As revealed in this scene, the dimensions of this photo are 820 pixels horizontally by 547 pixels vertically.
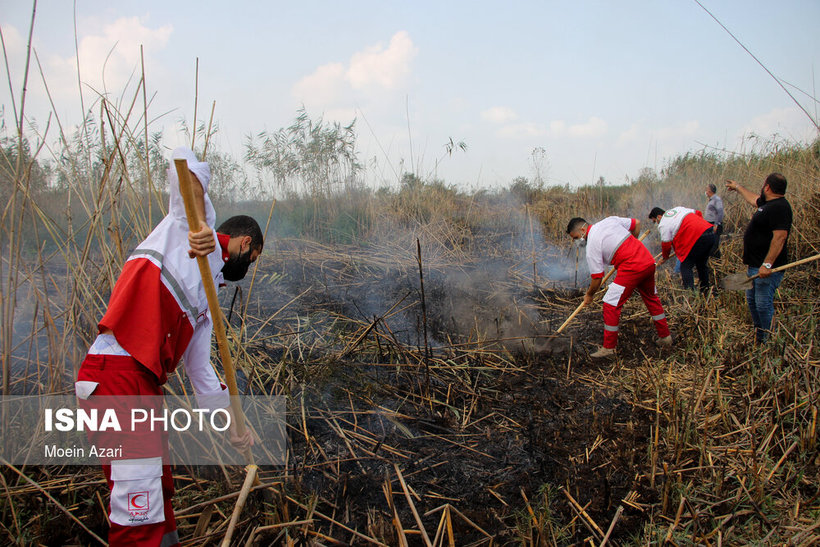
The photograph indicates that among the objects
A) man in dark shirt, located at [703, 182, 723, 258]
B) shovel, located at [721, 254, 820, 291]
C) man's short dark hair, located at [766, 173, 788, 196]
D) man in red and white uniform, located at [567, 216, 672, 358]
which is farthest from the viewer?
man in dark shirt, located at [703, 182, 723, 258]

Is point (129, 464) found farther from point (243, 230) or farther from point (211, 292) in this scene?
point (243, 230)

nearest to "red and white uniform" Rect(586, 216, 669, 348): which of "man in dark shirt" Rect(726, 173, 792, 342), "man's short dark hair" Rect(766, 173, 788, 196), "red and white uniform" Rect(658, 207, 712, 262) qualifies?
"man in dark shirt" Rect(726, 173, 792, 342)

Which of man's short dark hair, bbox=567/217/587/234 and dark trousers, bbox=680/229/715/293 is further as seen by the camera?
dark trousers, bbox=680/229/715/293

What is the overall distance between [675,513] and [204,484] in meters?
2.67

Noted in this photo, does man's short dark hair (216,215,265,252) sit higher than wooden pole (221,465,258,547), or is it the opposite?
man's short dark hair (216,215,265,252)

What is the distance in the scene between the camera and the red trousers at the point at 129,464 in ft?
5.38

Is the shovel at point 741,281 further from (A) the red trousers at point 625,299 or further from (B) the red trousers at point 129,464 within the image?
(B) the red trousers at point 129,464

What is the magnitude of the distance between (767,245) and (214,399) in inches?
210

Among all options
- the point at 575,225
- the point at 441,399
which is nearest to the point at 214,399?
the point at 441,399

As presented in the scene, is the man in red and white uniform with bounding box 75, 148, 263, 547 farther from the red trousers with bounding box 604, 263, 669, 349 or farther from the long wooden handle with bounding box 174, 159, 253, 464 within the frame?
the red trousers with bounding box 604, 263, 669, 349

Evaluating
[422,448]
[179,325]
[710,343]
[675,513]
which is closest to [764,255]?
[710,343]

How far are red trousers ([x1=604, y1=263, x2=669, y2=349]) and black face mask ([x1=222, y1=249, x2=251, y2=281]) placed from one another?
3739 millimetres

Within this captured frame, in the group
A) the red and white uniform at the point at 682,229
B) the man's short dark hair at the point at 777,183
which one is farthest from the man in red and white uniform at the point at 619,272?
the red and white uniform at the point at 682,229

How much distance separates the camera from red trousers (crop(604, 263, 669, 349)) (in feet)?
14.8
